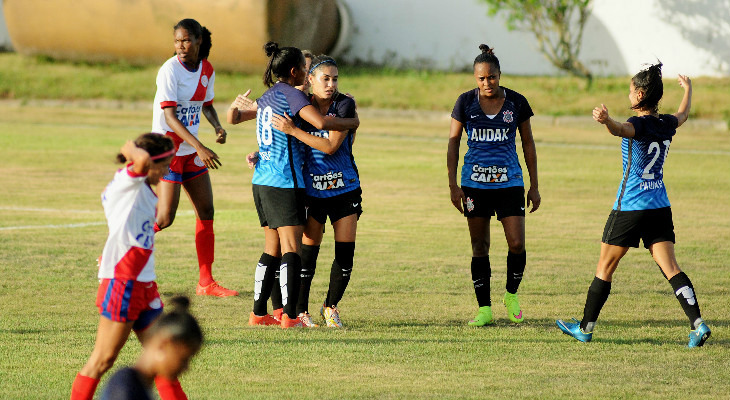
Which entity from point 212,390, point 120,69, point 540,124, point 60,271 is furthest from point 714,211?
point 120,69

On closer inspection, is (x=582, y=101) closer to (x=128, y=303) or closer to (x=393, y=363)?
(x=393, y=363)

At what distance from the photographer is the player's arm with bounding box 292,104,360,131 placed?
7.33 m

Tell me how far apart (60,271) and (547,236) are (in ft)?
18.4

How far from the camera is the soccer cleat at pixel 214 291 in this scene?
898 centimetres

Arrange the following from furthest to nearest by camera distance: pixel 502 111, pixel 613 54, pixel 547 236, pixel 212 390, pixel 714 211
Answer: pixel 613 54 → pixel 714 211 → pixel 547 236 → pixel 502 111 → pixel 212 390

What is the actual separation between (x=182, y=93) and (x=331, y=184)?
203cm

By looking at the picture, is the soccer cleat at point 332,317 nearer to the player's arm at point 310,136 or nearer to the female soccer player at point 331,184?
the female soccer player at point 331,184

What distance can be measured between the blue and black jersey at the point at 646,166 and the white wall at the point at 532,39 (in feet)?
76.0

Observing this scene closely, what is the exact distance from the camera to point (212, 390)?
238 inches

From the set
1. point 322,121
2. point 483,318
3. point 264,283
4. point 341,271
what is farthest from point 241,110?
point 483,318

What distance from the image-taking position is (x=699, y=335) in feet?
23.2

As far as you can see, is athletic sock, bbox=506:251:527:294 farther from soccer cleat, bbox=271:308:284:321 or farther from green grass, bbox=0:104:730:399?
soccer cleat, bbox=271:308:284:321

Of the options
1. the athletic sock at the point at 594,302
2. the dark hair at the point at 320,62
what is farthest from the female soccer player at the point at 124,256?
the athletic sock at the point at 594,302

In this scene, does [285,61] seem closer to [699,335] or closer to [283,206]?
[283,206]
